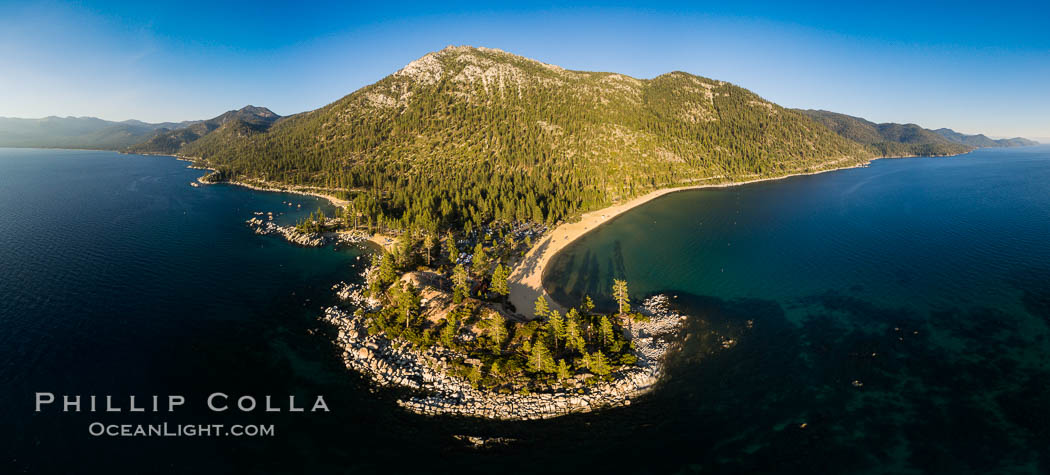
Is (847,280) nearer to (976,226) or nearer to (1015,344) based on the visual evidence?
(1015,344)

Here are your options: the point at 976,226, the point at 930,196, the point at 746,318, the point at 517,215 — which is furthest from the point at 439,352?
the point at 930,196

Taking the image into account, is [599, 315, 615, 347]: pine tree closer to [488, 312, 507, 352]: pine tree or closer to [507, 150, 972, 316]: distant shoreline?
[507, 150, 972, 316]: distant shoreline

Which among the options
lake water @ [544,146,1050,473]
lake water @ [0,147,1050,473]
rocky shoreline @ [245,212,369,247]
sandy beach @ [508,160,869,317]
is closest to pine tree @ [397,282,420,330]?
lake water @ [0,147,1050,473]

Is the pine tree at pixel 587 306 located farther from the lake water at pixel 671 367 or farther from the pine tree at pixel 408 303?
the pine tree at pixel 408 303

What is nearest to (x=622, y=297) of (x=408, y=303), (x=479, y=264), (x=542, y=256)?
(x=479, y=264)

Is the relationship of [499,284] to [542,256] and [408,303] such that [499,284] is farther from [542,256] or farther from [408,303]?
[542,256]
